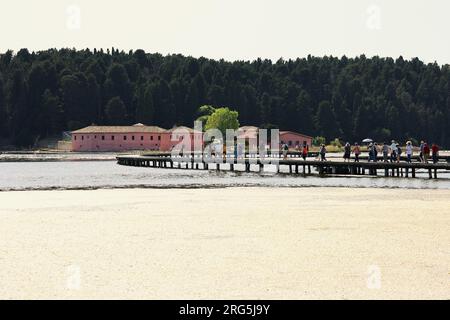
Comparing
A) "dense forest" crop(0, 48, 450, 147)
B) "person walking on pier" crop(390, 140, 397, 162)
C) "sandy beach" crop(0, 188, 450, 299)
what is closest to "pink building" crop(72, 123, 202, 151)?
"dense forest" crop(0, 48, 450, 147)

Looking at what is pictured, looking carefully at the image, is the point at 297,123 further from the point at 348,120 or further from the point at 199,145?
the point at 199,145

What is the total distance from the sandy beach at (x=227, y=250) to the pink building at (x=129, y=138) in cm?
12649

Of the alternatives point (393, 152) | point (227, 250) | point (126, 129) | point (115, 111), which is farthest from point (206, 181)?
point (115, 111)

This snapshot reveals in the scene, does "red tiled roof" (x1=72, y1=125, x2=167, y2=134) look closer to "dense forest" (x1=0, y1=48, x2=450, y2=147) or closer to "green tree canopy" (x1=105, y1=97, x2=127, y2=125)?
"dense forest" (x1=0, y1=48, x2=450, y2=147)

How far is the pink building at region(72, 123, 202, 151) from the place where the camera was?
157 m

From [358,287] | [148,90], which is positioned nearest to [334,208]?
[358,287]

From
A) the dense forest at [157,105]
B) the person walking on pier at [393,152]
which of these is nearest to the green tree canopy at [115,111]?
the dense forest at [157,105]

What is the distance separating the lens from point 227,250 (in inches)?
677

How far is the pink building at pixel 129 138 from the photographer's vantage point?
156875 millimetres

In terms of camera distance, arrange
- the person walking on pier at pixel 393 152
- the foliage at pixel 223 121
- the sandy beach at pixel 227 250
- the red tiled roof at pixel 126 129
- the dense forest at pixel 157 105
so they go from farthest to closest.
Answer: the dense forest at pixel 157 105 → the foliage at pixel 223 121 → the red tiled roof at pixel 126 129 → the person walking on pier at pixel 393 152 → the sandy beach at pixel 227 250

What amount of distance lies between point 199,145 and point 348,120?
163 feet

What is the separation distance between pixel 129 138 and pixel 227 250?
141697mm

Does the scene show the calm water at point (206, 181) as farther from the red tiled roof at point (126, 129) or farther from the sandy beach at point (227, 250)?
the red tiled roof at point (126, 129)
